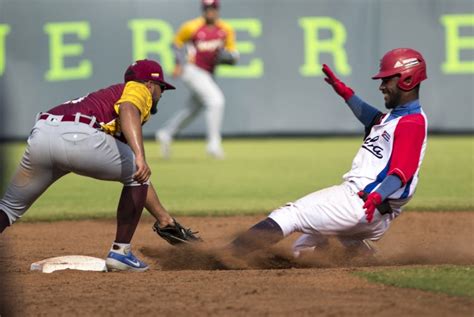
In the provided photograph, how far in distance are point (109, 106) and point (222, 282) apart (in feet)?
4.68

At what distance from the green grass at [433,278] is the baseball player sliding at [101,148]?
5.06 ft

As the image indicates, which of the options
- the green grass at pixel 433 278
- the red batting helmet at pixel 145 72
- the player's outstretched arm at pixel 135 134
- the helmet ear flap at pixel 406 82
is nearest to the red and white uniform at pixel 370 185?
the helmet ear flap at pixel 406 82

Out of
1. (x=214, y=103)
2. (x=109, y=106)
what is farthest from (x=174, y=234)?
(x=214, y=103)

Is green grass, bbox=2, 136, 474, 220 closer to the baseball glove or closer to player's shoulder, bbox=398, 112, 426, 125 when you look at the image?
the baseball glove

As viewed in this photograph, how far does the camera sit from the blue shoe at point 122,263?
247 inches

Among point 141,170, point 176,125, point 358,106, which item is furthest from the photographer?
point 176,125

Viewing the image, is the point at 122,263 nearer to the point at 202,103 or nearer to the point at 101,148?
the point at 101,148

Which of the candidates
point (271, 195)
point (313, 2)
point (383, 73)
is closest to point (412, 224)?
point (271, 195)

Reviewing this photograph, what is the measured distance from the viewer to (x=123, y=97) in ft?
19.8

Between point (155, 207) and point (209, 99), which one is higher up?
point (155, 207)

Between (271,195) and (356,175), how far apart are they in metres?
4.85

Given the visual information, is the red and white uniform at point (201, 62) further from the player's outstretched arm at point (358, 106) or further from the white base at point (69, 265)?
the white base at point (69, 265)

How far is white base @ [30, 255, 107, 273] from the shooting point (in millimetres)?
6445

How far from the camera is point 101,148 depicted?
6.10m
